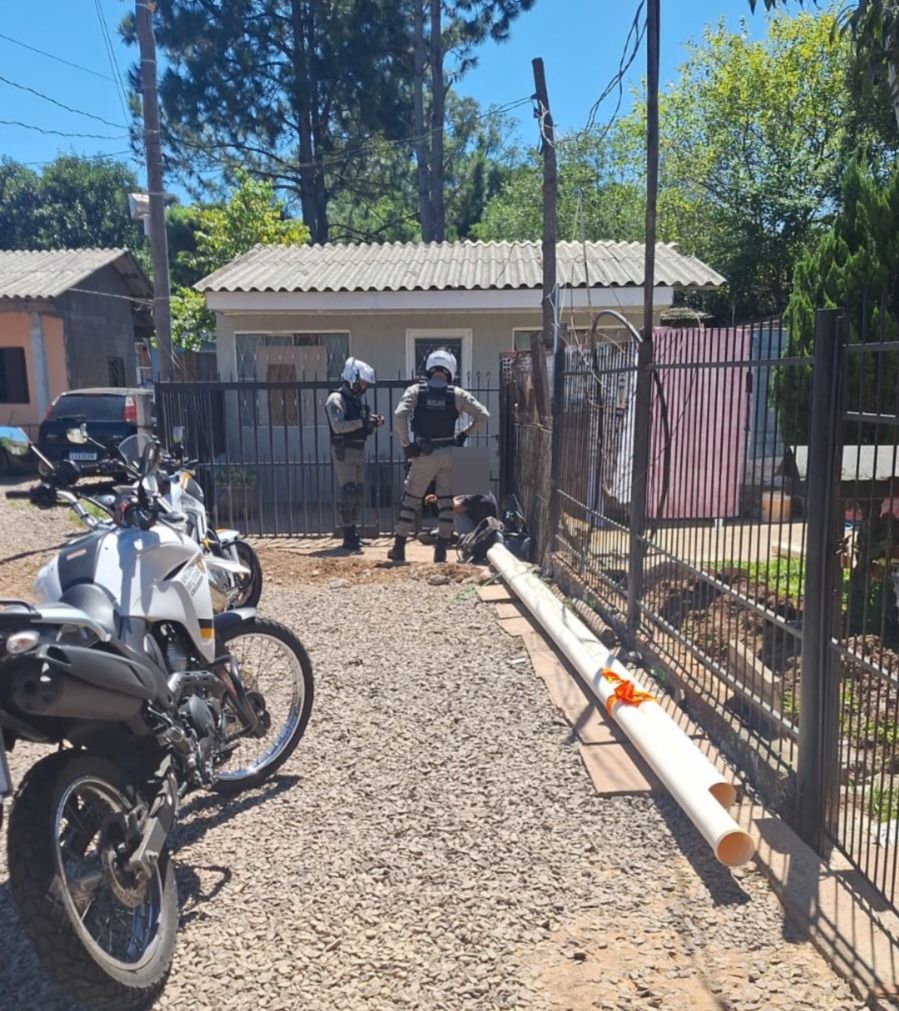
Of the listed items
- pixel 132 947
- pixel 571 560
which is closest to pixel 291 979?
pixel 132 947

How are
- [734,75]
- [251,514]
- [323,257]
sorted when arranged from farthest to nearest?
[734,75], [323,257], [251,514]

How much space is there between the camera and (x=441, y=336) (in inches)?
482

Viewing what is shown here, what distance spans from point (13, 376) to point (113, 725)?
17.1 meters

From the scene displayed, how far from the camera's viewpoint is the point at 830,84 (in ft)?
71.8

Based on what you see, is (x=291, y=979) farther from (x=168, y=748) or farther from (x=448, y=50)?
(x=448, y=50)

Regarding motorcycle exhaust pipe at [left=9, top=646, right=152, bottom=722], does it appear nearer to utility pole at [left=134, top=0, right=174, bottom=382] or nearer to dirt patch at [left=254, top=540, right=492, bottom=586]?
dirt patch at [left=254, top=540, right=492, bottom=586]

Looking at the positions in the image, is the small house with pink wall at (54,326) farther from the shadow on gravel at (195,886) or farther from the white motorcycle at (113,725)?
the shadow on gravel at (195,886)

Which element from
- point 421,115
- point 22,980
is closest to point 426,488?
point 22,980

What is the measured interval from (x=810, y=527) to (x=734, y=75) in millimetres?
24845

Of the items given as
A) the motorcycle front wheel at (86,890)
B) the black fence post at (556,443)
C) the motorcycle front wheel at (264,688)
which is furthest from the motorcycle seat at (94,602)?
the black fence post at (556,443)

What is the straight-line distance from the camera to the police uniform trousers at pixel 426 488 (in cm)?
823

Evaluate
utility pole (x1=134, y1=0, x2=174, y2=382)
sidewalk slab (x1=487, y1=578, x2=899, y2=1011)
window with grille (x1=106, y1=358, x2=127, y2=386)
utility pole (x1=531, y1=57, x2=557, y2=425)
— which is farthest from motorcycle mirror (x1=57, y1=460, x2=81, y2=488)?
window with grille (x1=106, y1=358, x2=127, y2=386)

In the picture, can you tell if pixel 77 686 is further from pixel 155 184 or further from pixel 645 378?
pixel 155 184

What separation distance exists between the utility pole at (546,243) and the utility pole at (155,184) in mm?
A: 5769
